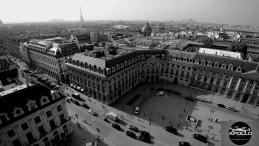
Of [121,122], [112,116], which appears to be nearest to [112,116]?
[112,116]

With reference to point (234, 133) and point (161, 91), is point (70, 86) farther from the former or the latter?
point (234, 133)

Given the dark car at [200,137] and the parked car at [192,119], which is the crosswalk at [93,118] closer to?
the parked car at [192,119]

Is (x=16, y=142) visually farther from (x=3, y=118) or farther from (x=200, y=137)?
(x=200, y=137)

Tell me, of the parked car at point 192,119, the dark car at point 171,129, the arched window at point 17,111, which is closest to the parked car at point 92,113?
the arched window at point 17,111

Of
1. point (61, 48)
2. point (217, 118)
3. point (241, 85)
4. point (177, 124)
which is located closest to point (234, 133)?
point (177, 124)

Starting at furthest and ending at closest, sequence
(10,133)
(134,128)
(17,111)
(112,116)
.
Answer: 1. (112,116)
2. (134,128)
3. (10,133)
4. (17,111)

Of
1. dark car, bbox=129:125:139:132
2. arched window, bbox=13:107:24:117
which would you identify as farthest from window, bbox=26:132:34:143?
dark car, bbox=129:125:139:132
